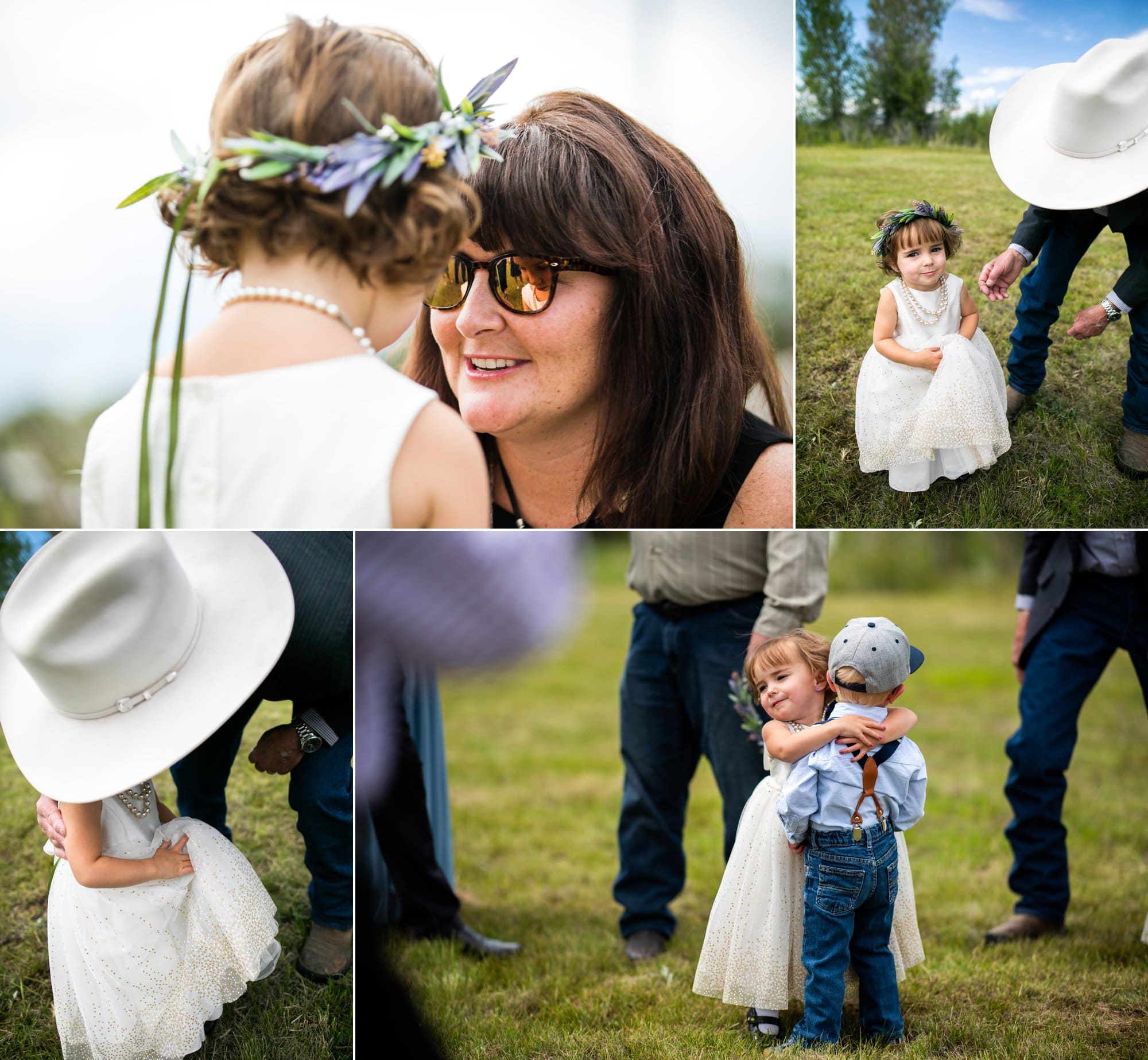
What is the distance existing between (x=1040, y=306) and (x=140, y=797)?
9.56 feet

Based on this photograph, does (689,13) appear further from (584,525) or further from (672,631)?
(672,631)

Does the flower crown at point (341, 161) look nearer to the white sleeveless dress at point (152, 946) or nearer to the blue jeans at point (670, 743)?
the white sleeveless dress at point (152, 946)

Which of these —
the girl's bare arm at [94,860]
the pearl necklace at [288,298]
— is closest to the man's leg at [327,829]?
the girl's bare arm at [94,860]

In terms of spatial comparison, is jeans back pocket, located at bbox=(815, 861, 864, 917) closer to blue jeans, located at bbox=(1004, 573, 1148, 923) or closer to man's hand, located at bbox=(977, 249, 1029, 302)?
blue jeans, located at bbox=(1004, 573, 1148, 923)

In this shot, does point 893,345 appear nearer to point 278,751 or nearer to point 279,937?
point 278,751

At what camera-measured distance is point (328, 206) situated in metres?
2.44

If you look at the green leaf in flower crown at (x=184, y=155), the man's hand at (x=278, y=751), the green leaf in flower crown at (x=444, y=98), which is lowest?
the man's hand at (x=278, y=751)

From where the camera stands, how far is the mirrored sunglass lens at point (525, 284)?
9.06ft

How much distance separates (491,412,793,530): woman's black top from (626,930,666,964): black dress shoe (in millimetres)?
1326

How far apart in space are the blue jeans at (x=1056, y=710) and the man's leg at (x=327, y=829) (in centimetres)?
216

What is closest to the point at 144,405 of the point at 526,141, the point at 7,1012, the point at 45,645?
the point at 45,645

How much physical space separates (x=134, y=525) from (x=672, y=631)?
61.0 inches

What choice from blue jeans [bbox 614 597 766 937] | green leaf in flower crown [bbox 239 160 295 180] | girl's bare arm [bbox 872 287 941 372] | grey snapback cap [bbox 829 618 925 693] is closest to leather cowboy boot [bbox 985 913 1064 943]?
blue jeans [bbox 614 597 766 937]

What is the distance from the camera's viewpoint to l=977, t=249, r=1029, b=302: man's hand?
10.2 ft
